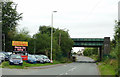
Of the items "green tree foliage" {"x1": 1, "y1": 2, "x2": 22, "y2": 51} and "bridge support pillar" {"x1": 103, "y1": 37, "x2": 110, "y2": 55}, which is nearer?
"green tree foliage" {"x1": 1, "y1": 2, "x2": 22, "y2": 51}

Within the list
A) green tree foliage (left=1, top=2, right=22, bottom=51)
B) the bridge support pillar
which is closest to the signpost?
green tree foliage (left=1, top=2, right=22, bottom=51)

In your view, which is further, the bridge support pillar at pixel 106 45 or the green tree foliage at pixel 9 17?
the bridge support pillar at pixel 106 45

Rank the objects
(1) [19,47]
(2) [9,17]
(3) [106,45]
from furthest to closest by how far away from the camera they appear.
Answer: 1. (3) [106,45]
2. (2) [9,17]
3. (1) [19,47]

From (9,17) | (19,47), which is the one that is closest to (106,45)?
(9,17)

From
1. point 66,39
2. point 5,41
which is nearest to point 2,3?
point 5,41

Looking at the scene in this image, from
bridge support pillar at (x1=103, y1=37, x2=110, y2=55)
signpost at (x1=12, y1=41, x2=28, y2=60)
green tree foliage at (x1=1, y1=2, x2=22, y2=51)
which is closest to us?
signpost at (x1=12, y1=41, x2=28, y2=60)

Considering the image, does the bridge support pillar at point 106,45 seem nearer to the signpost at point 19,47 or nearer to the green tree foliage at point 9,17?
the green tree foliage at point 9,17

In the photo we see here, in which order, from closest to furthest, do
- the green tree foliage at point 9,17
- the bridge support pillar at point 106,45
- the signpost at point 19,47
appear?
1. the signpost at point 19,47
2. the green tree foliage at point 9,17
3. the bridge support pillar at point 106,45

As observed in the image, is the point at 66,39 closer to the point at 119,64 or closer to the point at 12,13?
the point at 12,13

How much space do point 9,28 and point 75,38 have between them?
3211 cm

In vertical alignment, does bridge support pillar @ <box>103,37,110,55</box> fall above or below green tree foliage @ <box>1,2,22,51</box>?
below

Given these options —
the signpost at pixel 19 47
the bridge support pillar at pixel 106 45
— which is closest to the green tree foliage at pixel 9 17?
the signpost at pixel 19 47

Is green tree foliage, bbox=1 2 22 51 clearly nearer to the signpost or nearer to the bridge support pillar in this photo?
the signpost

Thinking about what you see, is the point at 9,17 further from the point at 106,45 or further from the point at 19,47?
the point at 106,45
